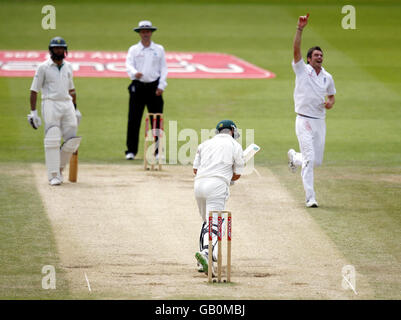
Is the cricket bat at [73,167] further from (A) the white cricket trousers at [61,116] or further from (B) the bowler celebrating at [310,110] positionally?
(B) the bowler celebrating at [310,110]

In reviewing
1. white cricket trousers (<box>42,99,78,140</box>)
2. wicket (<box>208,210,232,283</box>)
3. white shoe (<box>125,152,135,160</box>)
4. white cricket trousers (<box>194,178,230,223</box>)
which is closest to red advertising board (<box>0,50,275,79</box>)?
white shoe (<box>125,152,135,160</box>)

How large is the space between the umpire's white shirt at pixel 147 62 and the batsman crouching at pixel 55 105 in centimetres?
206

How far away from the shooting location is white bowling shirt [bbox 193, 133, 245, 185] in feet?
27.7

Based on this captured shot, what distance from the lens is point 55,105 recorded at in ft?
38.8

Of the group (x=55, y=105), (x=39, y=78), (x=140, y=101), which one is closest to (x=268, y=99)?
(x=140, y=101)

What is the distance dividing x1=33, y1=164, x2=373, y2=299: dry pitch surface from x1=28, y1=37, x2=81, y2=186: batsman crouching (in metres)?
0.41

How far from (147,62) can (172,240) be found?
492 centimetres

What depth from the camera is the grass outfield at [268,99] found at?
1037 cm

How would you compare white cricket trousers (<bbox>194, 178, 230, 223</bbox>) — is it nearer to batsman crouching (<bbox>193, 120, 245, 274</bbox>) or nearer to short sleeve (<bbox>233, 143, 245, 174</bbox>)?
batsman crouching (<bbox>193, 120, 245, 274</bbox>)

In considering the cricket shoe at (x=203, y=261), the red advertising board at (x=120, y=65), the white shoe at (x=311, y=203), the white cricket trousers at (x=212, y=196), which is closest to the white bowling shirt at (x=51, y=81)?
the white shoe at (x=311, y=203)

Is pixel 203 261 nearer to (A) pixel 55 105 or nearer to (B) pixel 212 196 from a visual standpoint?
(B) pixel 212 196

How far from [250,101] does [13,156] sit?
602 cm

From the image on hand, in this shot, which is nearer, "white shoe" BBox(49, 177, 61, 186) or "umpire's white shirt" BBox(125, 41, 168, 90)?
"white shoe" BBox(49, 177, 61, 186)

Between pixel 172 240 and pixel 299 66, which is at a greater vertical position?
pixel 299 66
